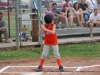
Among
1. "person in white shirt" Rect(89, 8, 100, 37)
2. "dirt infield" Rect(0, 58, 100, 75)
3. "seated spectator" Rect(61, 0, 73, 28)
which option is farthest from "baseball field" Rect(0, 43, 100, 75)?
"seated spectator" Rect(61, 0, 73, 28)

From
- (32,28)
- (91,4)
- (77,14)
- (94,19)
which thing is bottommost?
(32,28)

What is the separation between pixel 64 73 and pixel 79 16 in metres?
6.13

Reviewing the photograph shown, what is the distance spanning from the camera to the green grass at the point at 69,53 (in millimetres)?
9867

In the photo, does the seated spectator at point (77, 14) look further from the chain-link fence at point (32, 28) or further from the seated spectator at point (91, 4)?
the seated spectator at point (91, 4)

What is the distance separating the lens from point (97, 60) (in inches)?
355

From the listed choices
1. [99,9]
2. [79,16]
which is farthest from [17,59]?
[99,9]

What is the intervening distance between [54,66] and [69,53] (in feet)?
7.70

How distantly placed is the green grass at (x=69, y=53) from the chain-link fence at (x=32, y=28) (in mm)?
679

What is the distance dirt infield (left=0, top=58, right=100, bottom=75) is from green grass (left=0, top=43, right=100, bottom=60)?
688 mm

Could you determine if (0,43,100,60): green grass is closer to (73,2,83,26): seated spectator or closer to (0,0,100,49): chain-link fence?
(0,0,100,49): chain-link fence

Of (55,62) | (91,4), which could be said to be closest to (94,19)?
(91,4)

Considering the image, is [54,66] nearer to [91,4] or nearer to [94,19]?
[94,19]

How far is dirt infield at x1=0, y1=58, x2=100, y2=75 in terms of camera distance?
23.9 ft

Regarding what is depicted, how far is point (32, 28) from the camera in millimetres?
11898
